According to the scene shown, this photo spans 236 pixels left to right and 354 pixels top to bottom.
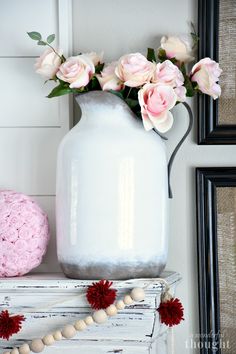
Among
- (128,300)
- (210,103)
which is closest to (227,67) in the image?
(210,103)

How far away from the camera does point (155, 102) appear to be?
1305mm

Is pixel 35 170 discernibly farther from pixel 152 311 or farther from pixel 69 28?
pixel 152 311

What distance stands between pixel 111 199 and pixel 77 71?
257 millimetres

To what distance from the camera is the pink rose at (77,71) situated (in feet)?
4.42

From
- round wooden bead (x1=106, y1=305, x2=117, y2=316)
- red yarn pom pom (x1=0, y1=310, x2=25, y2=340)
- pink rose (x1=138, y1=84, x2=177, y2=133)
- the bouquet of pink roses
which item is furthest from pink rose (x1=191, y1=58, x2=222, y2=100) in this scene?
red yarn pom pom (x1=0, y1=310, x2=25, y2=340)

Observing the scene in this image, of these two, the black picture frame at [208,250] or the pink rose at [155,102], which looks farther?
the black picture frame at [208,250]

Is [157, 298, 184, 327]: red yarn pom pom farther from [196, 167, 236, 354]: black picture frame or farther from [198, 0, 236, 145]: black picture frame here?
[198, 0, 236, 145]: black picture frame

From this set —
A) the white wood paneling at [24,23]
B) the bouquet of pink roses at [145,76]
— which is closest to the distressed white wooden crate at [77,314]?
the bouquet of pink roses at [145,76]

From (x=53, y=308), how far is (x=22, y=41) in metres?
0.60

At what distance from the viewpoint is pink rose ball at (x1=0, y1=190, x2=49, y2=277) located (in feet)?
4.36

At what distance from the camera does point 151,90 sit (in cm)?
131

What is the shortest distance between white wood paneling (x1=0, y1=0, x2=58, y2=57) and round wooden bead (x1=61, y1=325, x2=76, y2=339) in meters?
0.61

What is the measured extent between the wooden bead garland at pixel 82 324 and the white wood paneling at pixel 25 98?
469 millimetres

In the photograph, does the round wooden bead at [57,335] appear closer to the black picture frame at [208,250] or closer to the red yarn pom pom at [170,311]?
the red yarn pom pom at [170,311]
